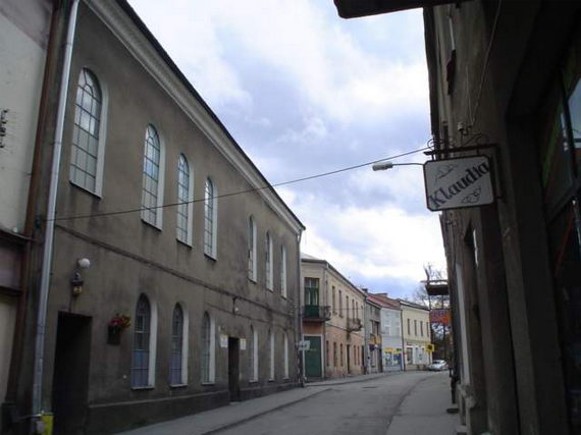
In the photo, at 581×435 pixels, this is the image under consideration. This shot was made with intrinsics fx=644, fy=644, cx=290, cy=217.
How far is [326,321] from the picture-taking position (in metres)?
44.2

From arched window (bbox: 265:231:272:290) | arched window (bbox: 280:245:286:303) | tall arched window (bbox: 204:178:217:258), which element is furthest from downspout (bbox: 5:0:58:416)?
arched window (bbox: 280:245:286:303)

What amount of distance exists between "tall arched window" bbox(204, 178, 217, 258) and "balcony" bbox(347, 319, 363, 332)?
33.4 metres

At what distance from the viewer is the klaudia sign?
5594mm

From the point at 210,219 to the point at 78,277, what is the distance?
857 centimetres

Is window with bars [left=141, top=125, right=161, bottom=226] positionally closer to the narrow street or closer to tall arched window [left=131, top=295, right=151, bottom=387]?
tall arched window [left=131, top=295, right=151, bottom=387]

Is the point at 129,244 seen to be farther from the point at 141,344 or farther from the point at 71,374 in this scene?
the point at 71,374

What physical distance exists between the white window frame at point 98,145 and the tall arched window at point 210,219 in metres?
6.52

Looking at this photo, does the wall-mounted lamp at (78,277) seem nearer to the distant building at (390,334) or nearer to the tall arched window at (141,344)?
the tall arched window at (141,344)

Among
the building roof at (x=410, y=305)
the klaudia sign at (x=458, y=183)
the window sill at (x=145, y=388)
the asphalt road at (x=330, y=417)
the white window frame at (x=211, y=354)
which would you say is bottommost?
the asphalt road at (x=330, y=417)

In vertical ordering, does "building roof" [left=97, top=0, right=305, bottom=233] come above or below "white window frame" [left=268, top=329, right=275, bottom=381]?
above

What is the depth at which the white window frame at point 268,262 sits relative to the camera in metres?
26.8

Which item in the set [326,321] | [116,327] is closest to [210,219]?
[116,327]

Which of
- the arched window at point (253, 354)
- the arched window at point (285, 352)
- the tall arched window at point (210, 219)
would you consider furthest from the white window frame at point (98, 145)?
the arched window at point (285, 352)

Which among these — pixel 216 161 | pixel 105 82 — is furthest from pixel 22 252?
pixel 216 161
